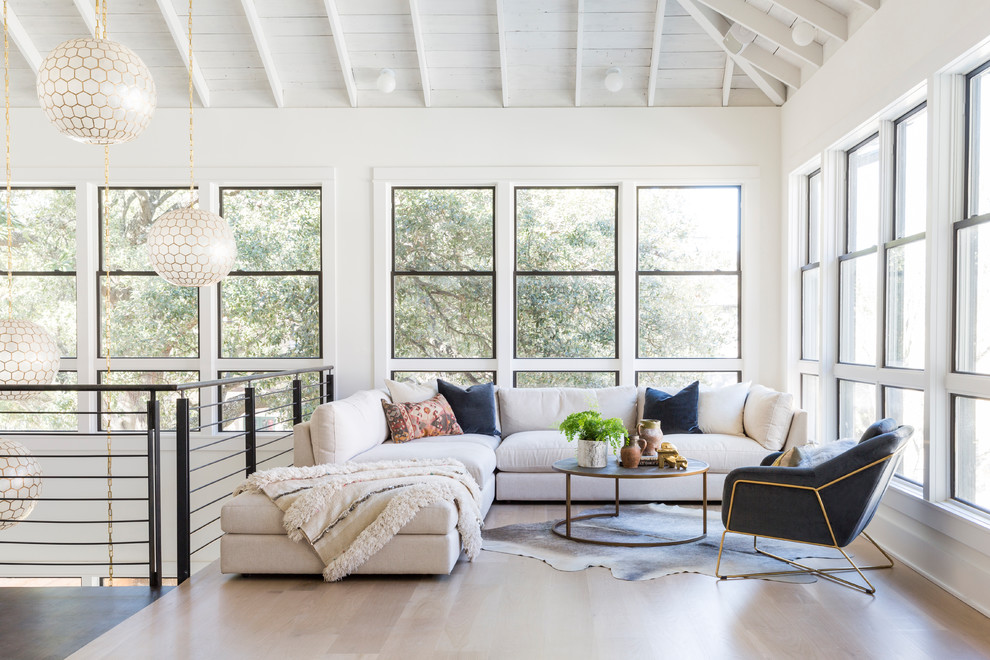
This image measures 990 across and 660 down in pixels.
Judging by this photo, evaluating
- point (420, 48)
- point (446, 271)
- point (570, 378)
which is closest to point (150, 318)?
point (446, 271)

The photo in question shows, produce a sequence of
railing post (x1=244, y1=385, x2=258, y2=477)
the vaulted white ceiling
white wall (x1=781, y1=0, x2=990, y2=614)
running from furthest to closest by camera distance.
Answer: the vaulted white ceiling < railing post (x1=244, y1=385, x2=258, y2=477) < white wall (x1=781, y1=0, x2=990, y2=614)

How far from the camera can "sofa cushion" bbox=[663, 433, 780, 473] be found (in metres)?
5.45

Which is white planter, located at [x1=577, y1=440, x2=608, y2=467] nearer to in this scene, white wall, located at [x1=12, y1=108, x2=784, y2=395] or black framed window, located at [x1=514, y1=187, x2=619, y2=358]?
black framed window, located at [x1=514, y1=187, x2=619, y2=358]

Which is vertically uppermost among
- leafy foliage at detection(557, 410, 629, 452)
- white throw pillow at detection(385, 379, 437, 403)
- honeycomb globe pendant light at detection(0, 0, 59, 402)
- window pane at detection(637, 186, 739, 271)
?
window pane at detection(637, 186, 739, 271)

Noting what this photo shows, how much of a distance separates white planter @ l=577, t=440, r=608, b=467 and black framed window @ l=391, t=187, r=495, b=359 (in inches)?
89.5

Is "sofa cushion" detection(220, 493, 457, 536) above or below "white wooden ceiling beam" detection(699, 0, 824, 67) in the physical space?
below

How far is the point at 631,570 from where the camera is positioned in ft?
13.1

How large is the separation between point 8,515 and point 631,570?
10.1 feet

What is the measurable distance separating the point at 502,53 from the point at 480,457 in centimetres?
310

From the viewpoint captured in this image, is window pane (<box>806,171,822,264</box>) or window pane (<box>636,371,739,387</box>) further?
window pane (<box>636,371,739,387</box>)

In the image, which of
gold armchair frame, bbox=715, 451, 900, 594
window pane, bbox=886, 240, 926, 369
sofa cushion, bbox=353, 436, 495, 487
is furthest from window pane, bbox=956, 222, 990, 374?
sofa cushion, bbox=353, 436, 495, 487

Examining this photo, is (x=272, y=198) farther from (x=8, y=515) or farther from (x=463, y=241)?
(x=8, y=515)

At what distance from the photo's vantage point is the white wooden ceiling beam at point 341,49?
19.3ft

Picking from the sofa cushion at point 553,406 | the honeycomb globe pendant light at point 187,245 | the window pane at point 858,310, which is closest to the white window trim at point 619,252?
the sofa cushion at point 553,406
